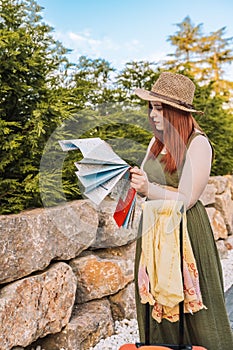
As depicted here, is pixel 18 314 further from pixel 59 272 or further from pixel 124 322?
pixel 124 322

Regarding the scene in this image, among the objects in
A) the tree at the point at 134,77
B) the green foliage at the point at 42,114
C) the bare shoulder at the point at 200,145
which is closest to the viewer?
the bare shoulder at the point at 200,145

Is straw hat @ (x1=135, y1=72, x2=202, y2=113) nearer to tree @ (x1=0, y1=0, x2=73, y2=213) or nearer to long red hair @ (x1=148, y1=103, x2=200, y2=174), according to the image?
long red hair @ (x1=148, y1=103, x2=200, y2=174)

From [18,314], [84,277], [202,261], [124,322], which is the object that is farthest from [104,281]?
[202,261]

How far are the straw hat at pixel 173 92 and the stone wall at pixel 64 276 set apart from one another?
0.48 meters

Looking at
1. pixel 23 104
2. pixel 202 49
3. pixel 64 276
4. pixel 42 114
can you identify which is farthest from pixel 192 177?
pixel 202 49

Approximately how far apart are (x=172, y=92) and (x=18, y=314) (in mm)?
1254

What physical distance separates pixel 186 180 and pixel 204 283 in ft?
1.64

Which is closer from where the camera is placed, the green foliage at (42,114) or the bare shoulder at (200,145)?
the bare shoulder at (200,145)

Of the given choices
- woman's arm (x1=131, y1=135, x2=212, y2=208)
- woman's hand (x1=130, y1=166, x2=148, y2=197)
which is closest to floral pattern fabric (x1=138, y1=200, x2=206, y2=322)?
woman's arm (x1=131, y1=135, x2=212, y2=208)

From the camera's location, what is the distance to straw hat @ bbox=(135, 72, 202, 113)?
72.8 inches

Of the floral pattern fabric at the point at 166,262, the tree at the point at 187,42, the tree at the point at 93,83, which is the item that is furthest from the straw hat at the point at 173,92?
the tree at the point at 187,42

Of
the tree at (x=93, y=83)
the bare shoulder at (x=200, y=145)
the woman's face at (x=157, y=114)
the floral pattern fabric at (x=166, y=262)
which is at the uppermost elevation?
the tree at (x=93, y=83)

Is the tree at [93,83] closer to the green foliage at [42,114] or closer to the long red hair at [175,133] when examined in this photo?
the green foliage at [42,114]

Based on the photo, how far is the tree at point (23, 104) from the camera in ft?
8.39
